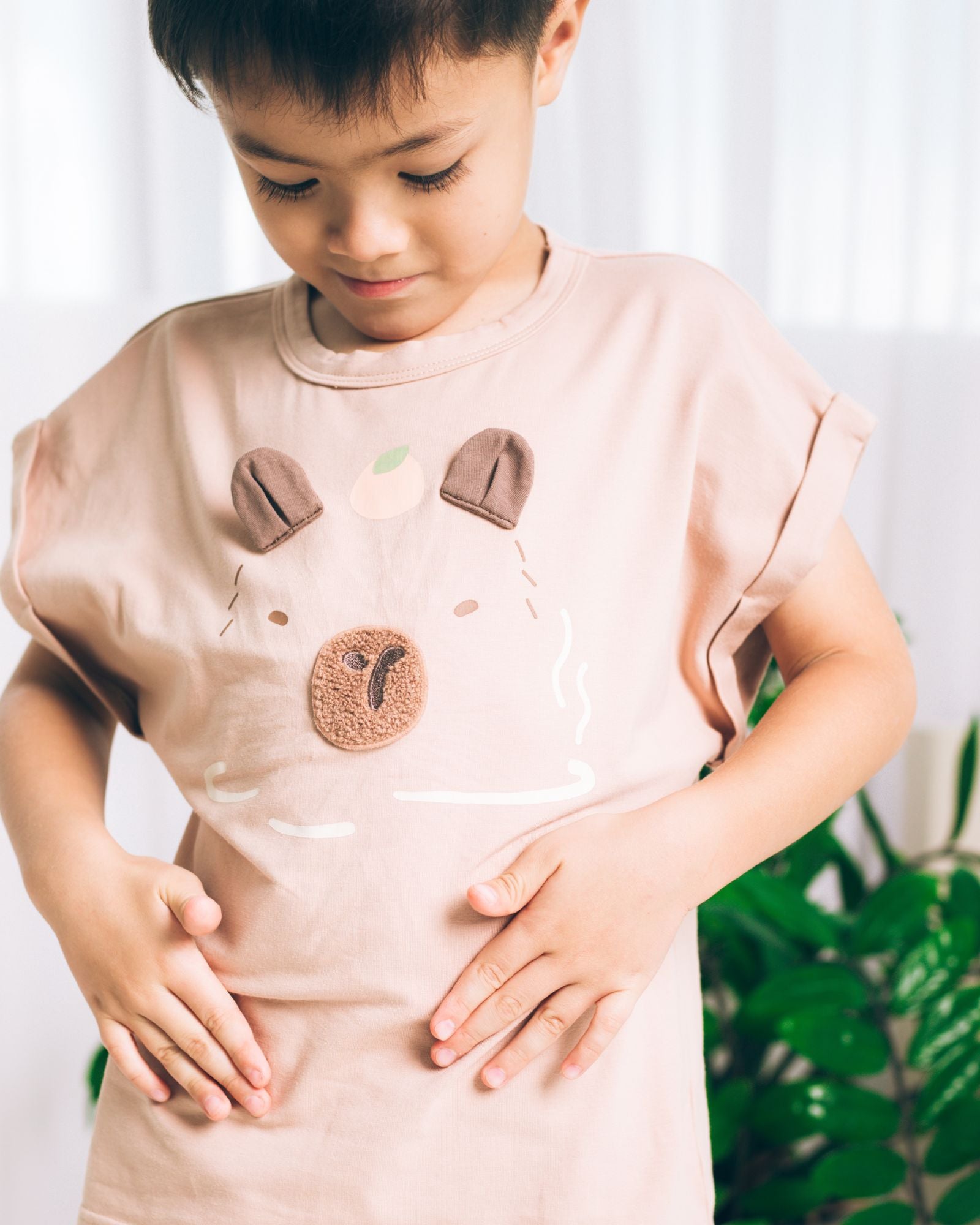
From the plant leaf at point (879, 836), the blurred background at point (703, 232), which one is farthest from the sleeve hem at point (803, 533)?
the blurred background at point (703, 232)

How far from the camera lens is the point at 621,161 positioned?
1727mm

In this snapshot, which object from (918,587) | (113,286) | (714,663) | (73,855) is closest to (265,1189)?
(73,855)

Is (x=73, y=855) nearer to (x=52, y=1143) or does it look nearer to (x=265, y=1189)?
(x=265, y=1189)

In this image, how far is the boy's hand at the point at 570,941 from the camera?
58 centimetres

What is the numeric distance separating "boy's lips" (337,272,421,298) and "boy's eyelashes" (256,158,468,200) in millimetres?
50

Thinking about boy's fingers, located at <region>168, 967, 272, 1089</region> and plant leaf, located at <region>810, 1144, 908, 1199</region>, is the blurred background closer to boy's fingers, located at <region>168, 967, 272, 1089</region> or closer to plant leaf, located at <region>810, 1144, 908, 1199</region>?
plant leaf, located at <region>810, 1144, 908, 1199</region>

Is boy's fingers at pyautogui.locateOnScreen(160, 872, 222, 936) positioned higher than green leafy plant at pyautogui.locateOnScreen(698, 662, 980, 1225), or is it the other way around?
boy's fingers at pyautogui.locateOnScreen(160, 872, 222, 936)

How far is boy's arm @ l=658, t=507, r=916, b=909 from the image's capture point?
0.61 metres

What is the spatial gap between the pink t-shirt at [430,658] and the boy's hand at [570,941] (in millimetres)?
16

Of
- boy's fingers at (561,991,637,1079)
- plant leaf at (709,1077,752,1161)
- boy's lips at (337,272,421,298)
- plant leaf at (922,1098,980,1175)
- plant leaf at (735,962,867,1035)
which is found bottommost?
plant leaf at (709,1077,752,1161)

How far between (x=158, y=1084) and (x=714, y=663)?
1.29 ft

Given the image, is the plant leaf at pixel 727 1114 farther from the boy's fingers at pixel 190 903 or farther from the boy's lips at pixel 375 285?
the boy's lips at pixel 375 285

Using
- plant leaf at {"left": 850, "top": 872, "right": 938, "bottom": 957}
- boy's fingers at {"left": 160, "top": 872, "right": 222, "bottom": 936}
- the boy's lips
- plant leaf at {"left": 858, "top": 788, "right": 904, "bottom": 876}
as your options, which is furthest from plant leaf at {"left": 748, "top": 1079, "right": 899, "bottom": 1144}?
the boy's lips

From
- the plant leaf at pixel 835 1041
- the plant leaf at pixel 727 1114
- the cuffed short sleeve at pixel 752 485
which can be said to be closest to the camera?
the cuffed short sleeve at pixel 752 485
